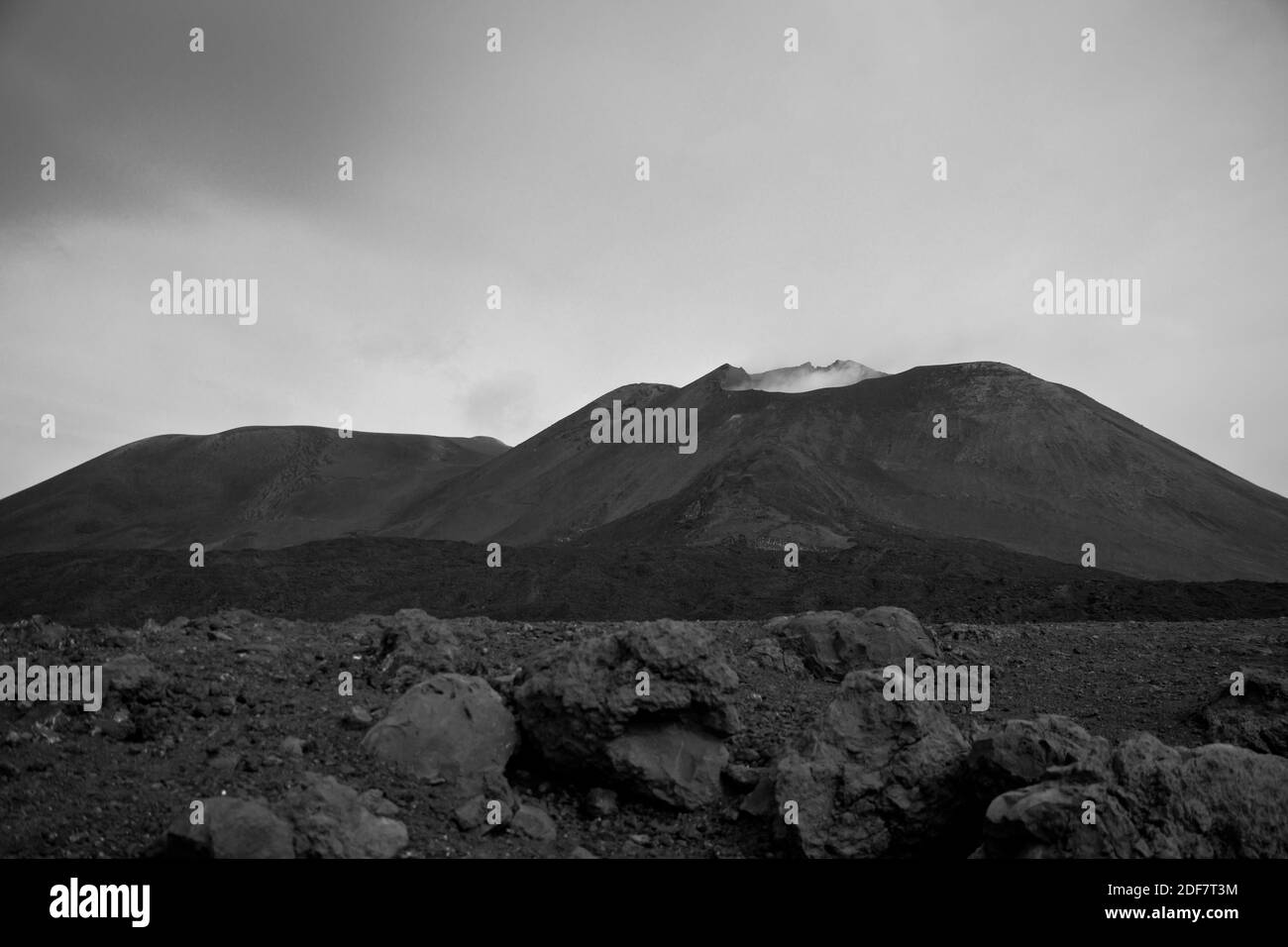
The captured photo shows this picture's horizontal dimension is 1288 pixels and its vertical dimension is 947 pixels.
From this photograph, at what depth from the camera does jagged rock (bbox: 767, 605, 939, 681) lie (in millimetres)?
11586

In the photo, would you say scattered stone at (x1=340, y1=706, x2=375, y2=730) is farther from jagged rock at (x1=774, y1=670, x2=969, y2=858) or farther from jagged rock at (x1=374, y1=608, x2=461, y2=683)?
jagged rock at (x1=774, y1=670, x2=969, y2=858)

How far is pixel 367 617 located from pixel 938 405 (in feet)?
245

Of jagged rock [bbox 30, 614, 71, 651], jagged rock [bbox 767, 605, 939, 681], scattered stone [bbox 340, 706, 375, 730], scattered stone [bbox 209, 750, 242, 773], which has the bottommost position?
scattered stone [bbox 209, 750, 242, 773]

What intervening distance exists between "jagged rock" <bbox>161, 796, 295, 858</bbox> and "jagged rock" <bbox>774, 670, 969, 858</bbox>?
352cm

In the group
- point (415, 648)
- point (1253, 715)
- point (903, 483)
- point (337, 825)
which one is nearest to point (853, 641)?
point (1253, 715)

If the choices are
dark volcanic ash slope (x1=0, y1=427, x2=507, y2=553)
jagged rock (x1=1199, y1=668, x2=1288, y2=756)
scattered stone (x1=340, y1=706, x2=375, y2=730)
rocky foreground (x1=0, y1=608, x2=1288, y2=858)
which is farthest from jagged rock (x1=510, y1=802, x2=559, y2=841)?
dark volcanic ash slope (x1=0, y1=427, x2=507, y2=553)

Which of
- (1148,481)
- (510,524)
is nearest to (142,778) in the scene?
(510,524)

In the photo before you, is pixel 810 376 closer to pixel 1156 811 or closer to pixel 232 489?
pixel 232 489

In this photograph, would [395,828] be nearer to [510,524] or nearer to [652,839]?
[652,839]

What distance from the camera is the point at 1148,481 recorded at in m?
67.8

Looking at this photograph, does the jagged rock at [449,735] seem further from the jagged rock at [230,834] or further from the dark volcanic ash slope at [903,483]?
the dark volcanic ash slope at [903,483]

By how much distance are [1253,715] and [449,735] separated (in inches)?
305

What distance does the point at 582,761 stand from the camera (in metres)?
7.74
